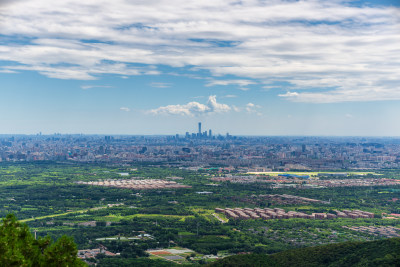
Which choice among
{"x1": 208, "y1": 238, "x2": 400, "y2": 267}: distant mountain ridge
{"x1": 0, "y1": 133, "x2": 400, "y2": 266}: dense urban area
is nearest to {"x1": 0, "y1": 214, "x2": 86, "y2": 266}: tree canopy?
{"x1": 208, "y1": 238, "x2": 400, "y2": 267}: distant mountain ridge

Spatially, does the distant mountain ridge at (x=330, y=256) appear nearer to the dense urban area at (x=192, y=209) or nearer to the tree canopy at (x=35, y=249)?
the dense urban area at (x=192, y=209)

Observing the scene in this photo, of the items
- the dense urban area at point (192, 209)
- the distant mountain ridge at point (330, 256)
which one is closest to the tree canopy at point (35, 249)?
the distant mountain ridge at point (330, 256)

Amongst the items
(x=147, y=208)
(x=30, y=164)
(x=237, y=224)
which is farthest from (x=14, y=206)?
(x=30, y=164)

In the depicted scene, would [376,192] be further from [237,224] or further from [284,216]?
[237,224]

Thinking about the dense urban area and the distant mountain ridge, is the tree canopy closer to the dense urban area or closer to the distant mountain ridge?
the distant mountain ridge

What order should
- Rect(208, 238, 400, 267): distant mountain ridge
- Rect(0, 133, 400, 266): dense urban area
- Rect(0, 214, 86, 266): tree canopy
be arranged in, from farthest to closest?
Rect(0, 133, 400, 266): dense urban area
Rect(208, 238, 400, 267): distant mountain ridge
Rect(0, 214, 86, 266): tree canopy

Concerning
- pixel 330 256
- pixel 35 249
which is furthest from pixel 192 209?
pixel 35 249

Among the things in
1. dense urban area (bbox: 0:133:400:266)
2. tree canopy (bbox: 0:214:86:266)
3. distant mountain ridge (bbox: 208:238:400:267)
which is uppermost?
tree canopy (bbox: 0:214:86:266)

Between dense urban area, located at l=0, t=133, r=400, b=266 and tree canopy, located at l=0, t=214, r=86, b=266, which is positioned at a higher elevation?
tree canopy, located at l=0, t=214, r=86, b=266

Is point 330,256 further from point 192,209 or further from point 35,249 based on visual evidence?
point 192,209
